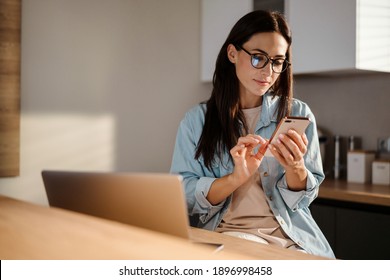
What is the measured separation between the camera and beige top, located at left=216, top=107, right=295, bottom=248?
5.57 feet

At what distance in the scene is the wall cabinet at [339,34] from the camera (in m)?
2.79

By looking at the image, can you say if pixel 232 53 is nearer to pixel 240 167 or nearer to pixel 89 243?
pixel 240 167

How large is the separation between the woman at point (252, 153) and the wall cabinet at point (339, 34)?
1.06 meters

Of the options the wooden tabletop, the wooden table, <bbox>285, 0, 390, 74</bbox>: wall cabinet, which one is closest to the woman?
the wooden table

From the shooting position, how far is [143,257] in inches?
29.8

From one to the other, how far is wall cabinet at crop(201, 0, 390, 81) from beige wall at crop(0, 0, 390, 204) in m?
0.36

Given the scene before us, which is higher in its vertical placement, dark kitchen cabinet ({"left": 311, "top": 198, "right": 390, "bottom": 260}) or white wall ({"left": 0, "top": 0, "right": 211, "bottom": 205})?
white wall ({"left": 0, "top": 0, "right": 211, "bottom": 205})

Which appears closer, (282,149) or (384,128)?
(282,149)

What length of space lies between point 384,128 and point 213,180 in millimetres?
1752

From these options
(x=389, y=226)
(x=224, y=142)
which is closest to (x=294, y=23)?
(x=389, y=226)

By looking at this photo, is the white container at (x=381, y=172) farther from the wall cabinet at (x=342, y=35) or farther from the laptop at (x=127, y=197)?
the laptop at (x=127, y=197)

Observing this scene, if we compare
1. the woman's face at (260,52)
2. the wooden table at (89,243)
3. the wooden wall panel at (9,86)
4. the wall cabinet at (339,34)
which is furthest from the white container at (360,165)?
the wooden table at (89,243)

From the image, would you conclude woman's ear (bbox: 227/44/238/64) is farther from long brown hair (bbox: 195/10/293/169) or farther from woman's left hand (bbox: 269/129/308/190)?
woman's left hand (bbox: 269/129/308/190)

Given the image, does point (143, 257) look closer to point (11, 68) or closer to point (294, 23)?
point (11, 68)
